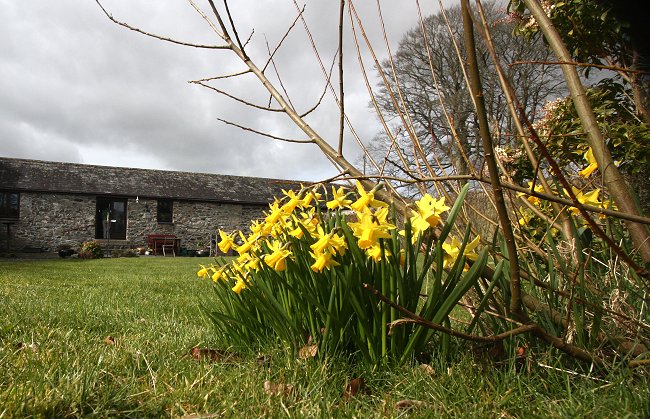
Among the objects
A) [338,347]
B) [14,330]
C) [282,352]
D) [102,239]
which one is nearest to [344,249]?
[338,347]

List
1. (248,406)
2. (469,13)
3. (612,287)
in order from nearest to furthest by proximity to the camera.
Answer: (469,13) < (248,406) < (612,287)

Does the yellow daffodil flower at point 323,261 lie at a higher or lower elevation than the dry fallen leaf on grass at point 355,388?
higher

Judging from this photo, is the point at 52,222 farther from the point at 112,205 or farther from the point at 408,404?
the point at 408,404

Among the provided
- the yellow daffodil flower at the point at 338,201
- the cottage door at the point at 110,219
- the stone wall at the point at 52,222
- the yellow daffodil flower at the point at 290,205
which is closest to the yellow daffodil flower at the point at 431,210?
the yellow daffodil flower at the point at 338,201

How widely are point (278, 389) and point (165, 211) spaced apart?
25519mm

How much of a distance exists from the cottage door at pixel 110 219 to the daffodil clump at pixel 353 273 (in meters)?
25.1

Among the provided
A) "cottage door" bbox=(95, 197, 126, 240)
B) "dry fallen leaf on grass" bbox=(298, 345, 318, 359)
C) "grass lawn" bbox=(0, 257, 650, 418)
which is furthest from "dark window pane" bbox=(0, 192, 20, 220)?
"dry fallen leaf on grass" bbox=(298, 345, 318, 359)

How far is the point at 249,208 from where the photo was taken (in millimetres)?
27297

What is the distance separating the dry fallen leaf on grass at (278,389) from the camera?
147 centimetres

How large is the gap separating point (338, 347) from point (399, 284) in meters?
0.37

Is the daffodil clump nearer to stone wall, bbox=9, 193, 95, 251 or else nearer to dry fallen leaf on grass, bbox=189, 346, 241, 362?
dry fallen leaf on grass, bbox=189, 346, 241, 362

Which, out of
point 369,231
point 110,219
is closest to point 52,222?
point 110,219

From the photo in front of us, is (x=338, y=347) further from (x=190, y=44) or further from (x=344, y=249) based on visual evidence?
(x=190, y=44)

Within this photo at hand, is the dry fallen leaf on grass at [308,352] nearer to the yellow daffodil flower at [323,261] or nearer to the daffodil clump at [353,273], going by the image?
the daffodil clump at [353,273]
